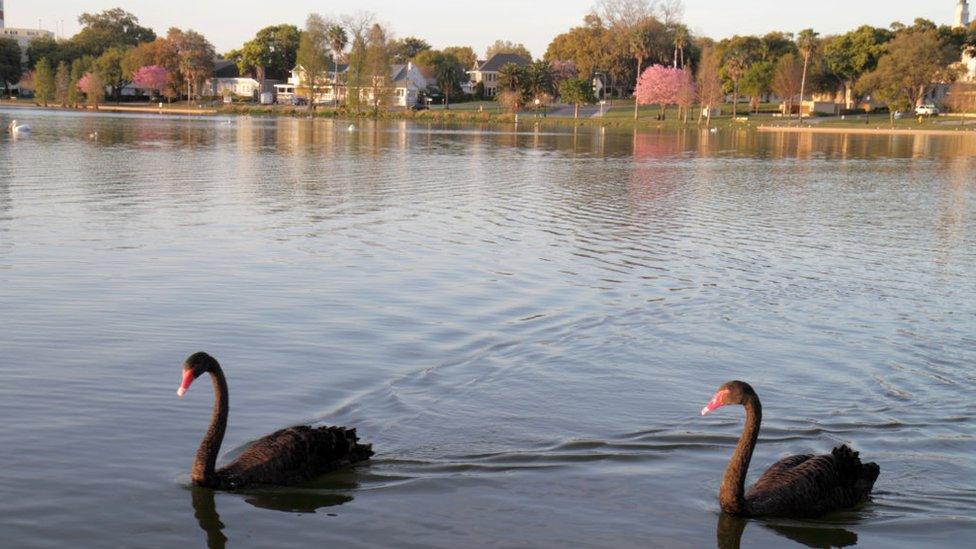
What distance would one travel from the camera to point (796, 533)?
7027mm

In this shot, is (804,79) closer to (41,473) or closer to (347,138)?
(347,138)

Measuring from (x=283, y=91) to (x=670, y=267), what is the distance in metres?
127

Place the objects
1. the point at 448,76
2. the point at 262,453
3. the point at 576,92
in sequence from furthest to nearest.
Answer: the point at 448,76 < the point at 576,92 < the point at 262,453

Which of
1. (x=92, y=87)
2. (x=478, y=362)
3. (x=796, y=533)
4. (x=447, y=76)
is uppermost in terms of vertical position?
(x=447, y=76)

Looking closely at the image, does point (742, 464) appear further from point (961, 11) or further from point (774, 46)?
point (961, 11)

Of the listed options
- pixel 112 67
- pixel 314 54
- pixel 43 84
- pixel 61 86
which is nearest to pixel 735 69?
pixel 314 54

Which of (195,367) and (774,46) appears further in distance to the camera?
(774,46)

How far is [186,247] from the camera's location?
17.5 m

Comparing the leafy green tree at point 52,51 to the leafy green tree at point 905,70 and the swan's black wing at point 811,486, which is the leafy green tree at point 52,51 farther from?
the swan's black wing at point 811,486

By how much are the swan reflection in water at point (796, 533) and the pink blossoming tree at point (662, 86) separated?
95154 millimetres

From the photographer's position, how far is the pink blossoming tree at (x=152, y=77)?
124319 millimetres

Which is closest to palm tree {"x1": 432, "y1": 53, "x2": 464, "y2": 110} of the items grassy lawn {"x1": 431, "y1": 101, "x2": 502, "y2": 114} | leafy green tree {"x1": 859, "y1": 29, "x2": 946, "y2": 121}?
grassy lawn {"x1": 431, "y1": 101, "x2": 502, "y2": 114}

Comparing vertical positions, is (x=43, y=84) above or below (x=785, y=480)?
above

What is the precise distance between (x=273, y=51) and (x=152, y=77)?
2195cm
